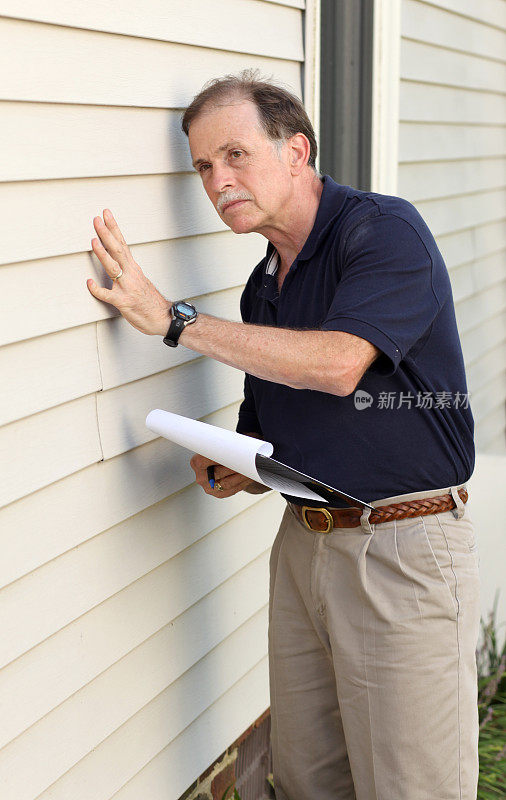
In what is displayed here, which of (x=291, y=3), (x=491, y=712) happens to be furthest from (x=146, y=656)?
(x=291, y=3)

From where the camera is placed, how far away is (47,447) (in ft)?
6.26

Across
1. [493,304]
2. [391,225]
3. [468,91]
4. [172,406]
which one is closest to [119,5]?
[391,225]

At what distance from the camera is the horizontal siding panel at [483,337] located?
14.9ft

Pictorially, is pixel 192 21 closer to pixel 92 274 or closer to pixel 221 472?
pixel 92 274

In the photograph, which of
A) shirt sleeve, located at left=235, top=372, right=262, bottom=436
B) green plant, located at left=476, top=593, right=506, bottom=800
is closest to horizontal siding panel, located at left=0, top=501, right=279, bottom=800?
shirt sleeve, located at left=235, top=372, right=262, bottom=436

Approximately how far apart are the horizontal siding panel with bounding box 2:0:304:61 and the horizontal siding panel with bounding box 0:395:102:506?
0.79 meters

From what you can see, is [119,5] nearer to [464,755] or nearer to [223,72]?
[223,72]

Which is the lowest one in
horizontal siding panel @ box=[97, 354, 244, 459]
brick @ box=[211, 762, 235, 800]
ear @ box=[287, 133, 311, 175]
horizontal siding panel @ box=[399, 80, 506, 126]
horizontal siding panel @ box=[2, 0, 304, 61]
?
brick @ box=[211, 762, 235, 800]

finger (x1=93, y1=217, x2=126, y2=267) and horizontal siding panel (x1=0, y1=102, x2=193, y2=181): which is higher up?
horizontal siding panel (x1=0, y1=102, x2=193, y2=181)

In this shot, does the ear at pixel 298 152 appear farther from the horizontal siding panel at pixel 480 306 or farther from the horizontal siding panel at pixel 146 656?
the horizontal siding panel at pixel 480 306

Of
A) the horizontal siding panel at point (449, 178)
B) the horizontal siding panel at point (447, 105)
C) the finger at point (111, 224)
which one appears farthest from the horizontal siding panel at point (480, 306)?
the finger at point (111, 224)

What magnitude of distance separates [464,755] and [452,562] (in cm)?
48

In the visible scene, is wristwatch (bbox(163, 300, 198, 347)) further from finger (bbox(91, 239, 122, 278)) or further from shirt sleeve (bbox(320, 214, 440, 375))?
shirt sleeve (bbox(320, 214, 440, 375))

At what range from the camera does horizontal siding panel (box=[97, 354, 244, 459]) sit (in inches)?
83.7
